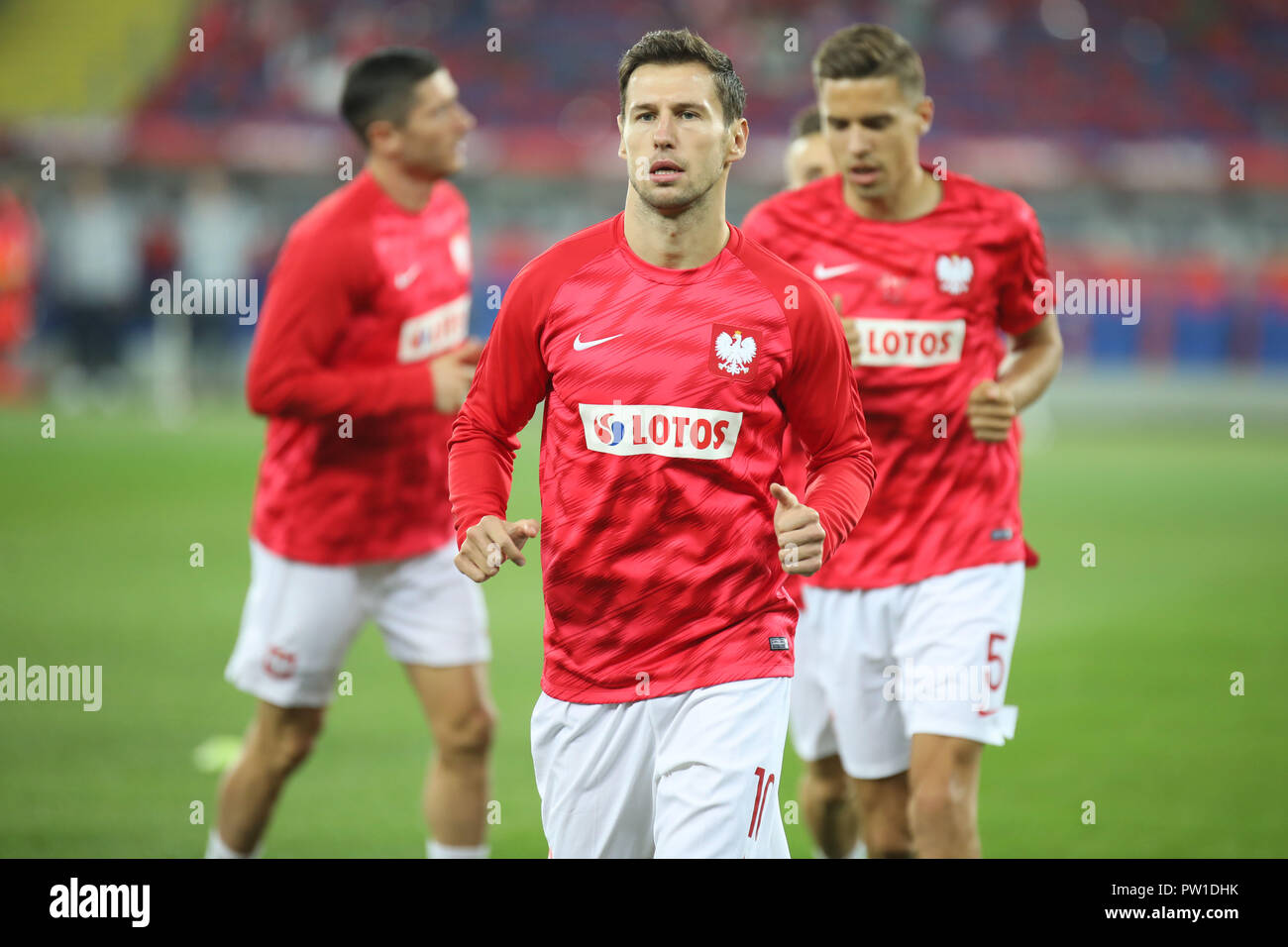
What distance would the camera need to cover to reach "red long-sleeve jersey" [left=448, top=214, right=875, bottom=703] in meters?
3.38

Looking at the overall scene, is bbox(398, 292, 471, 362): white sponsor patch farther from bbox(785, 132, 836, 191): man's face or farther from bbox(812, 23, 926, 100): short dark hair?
bbox(812, 23, 926, 100): short dark hair

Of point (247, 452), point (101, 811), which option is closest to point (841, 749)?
point (101, 811)

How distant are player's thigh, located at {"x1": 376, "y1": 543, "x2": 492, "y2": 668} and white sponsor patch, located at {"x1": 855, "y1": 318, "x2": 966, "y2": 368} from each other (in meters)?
1.45

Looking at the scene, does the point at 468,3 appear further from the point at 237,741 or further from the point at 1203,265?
the point at 237,741

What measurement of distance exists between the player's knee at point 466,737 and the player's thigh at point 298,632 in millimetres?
409

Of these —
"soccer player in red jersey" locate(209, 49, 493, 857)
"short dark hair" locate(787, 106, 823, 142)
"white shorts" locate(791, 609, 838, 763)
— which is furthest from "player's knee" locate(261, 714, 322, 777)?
"short dark hair" locate(787, 106, 823, 142)

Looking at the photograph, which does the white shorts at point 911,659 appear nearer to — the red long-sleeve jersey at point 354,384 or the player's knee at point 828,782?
the player's knee at point 828,782

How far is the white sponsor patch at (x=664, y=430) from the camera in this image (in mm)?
3363

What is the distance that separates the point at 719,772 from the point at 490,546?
2.20 ft

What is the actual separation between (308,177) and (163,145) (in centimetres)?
224

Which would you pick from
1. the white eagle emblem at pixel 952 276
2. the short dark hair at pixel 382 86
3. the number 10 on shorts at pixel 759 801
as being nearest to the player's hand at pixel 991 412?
the white eagle emblem at pixel 952 276

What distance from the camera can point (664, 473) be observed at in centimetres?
337

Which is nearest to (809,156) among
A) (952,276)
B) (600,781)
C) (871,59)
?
(871,59)

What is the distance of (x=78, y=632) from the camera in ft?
29.1
